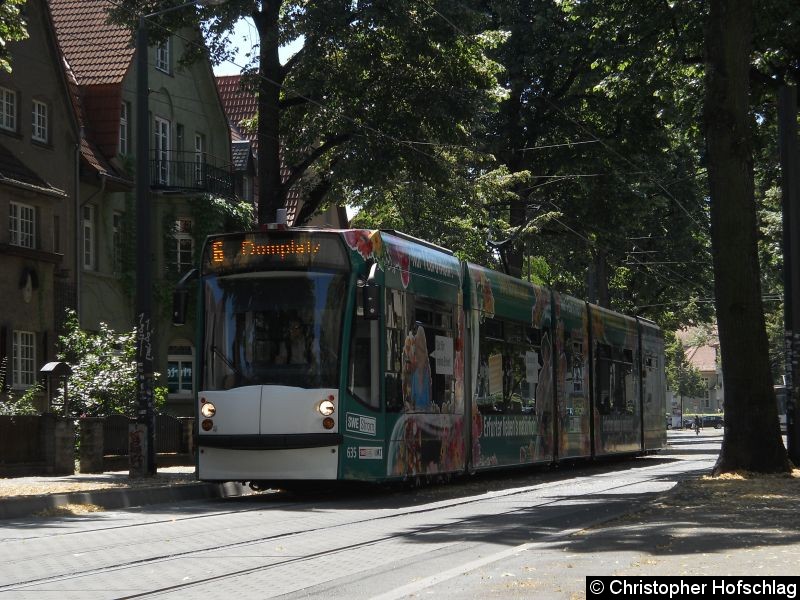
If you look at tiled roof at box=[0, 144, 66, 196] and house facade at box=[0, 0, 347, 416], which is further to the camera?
house facade at box=[0, 0, 347, 416]

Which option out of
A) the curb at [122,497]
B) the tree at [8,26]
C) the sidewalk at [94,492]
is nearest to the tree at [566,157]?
the tree at [8,26]

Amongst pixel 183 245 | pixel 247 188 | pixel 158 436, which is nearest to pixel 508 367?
pixel 158 436

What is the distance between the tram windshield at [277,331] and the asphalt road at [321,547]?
164 centimetres

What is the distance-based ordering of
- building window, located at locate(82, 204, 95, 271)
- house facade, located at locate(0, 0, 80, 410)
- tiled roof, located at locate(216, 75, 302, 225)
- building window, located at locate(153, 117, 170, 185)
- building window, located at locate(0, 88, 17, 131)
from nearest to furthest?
1. house facade, located at locate(0, 0, 80, 410)
2. building window, located at locate(0, 88, 17, 131)
3. building window, located at locate(82, 204, 95, 271)
4. building window, located at locate(153, 117, 170, 185)
5. tiled roof, located at locate(216, 75, 302, 225)

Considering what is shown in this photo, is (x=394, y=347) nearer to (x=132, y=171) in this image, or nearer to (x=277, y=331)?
(x=277, y=331)

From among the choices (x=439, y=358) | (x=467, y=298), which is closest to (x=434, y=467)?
(x=439, y=358)

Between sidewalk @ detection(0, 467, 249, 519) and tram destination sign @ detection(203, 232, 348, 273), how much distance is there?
3226mm

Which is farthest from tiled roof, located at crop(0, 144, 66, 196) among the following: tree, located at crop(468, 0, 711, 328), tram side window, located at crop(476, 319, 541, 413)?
tram side window, located at crop(476, 319, 541, 413)

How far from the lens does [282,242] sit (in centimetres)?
1867

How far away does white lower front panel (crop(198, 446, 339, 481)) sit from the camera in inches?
711

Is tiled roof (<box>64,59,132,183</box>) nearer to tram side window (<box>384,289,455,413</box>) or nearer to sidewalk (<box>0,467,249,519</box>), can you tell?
sidewalk (<box>0,467,249,519</box>)

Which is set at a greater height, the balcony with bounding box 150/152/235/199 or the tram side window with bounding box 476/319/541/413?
the balcony with bounding box 150/152/235/199

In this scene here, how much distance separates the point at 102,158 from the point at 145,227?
18.0 metres

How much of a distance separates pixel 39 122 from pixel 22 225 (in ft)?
10.6
